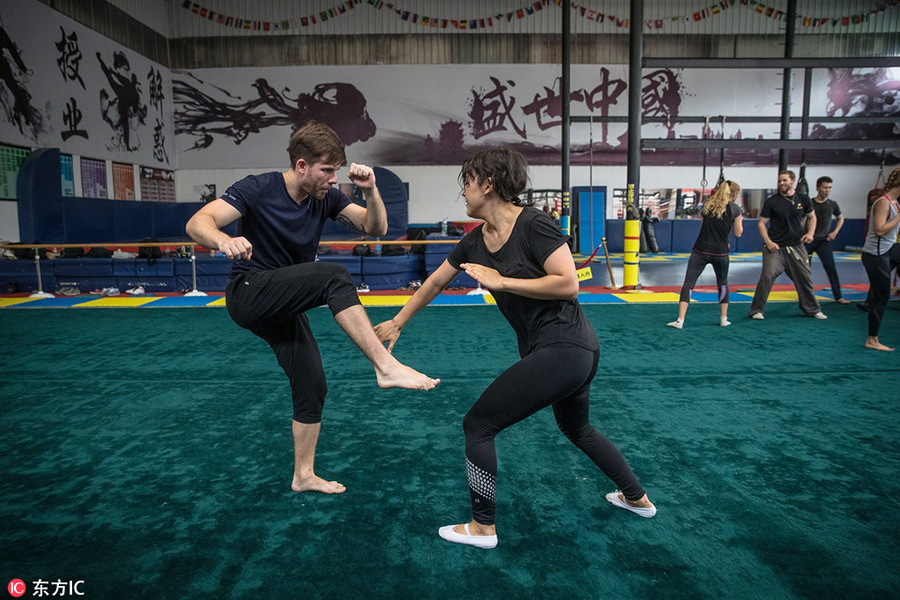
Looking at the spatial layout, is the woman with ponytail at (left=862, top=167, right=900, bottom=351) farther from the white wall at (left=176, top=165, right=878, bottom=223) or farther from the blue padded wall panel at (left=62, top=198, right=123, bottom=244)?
the blue padded wall panel at (left=62, top=198, right=123, bottom=244)

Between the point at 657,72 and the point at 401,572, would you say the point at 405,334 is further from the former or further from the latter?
the point at 657,72

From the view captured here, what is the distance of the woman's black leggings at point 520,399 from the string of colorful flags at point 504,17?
19.3 m

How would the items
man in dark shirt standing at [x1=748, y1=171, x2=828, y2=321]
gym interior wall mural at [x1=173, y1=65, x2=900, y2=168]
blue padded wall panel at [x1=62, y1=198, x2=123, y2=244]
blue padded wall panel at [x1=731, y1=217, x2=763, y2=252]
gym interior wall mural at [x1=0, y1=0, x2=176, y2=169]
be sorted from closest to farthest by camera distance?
man in dark shirt standing at [x1=748, y1=171, x2=828, y2=321] → gym interior wall mural at [x1=0, y1=0, x2=176, y2=169] → blue padded wall panel at [x1=62, y1=198, x2=123, y2=244] → blue padded wall panel at [x1=731, y1=217, x2=763, y2=252] → gym interior wall mural at [x1=173, y1=65, x2=900, y2=168]

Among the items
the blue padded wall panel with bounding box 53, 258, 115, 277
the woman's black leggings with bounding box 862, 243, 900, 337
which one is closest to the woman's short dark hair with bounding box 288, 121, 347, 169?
the woman's black leggings with bounding box 862, 243, 900, 337

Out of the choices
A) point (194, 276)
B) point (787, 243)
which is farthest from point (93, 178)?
point (787, 243)

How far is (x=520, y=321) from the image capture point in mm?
2346

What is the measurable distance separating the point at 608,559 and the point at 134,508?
2186mm

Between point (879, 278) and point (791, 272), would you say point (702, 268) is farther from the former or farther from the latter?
point (879, 278)

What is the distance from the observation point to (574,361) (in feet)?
7.06

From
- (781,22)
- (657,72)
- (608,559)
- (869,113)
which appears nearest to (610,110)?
(657,72)

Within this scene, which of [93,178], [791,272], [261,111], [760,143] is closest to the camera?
[791,272]

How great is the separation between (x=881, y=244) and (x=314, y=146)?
550 cm

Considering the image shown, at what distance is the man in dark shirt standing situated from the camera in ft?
23.1

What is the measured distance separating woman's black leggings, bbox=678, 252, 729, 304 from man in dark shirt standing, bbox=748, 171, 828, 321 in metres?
0.74
